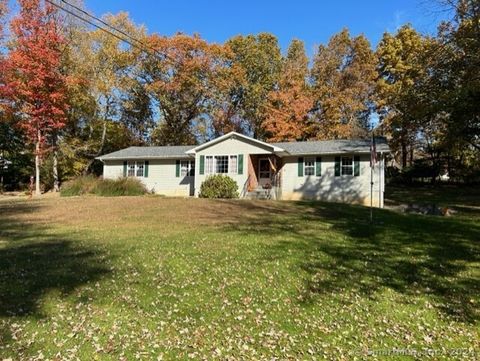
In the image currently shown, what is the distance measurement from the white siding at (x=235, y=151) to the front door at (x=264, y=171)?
126 cm

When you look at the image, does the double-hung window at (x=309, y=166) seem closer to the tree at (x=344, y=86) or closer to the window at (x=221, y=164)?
the window at (x=221, y=164)

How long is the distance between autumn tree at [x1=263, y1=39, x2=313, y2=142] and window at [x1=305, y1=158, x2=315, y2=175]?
10573 mm

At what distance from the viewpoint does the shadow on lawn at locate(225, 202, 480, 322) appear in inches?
255

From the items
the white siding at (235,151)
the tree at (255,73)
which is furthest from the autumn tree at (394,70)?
the white siding at (235,151)

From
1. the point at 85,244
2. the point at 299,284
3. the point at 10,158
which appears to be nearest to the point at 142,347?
the point at 299,284

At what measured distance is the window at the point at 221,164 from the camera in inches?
1000

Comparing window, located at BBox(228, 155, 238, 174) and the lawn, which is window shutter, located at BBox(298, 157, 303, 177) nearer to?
window, located at BBox(228, 155, 238, 174)

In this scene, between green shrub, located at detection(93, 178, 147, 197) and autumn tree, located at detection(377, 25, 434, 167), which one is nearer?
green shrub, located at detection(93, 178, 147, 197)

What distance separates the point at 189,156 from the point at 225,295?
21.4 m

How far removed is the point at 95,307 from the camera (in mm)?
5715

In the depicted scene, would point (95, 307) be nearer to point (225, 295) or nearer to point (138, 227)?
point (225, 295)

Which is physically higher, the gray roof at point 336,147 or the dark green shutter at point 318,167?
the gray roof at point 336,147

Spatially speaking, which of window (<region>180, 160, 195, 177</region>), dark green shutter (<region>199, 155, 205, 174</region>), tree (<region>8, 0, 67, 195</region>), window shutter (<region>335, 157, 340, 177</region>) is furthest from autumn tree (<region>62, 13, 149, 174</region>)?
window shutter (<region>335, 157, 340, 177</region>)

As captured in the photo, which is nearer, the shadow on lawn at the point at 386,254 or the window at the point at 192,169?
the shadow on lawn at the point at 386,254
